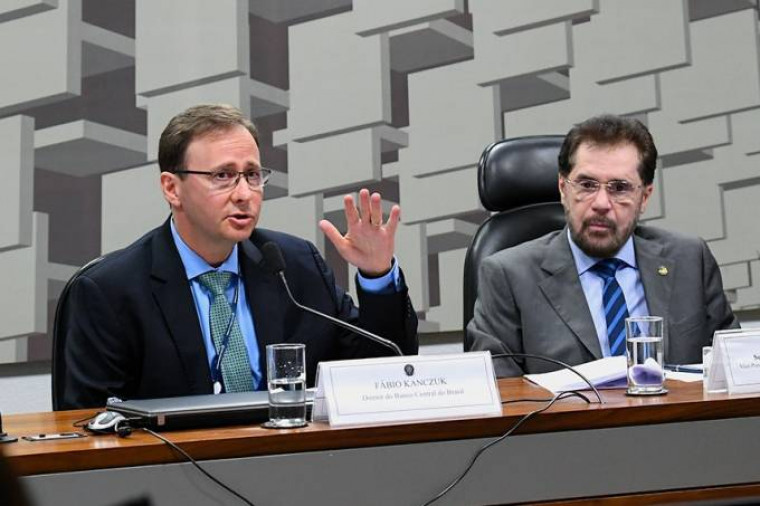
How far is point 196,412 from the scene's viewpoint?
128 centimetres

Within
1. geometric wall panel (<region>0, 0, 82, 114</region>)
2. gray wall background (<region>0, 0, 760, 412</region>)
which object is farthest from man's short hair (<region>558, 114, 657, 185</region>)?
geometric wall panel (<region>0, 0, 82, 114</region>)

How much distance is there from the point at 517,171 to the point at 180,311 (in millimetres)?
1057

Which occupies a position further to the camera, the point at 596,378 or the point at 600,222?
the point at 600,222

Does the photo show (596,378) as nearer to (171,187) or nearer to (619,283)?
(619,283)

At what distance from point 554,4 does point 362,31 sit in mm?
665

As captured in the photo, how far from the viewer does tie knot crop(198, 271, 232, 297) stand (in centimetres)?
204

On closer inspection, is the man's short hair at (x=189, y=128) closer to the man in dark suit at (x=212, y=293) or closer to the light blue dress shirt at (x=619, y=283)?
the man in dark suit at (x=212, y=293)

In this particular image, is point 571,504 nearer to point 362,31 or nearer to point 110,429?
point 110,429

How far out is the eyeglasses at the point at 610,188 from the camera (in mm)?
2471

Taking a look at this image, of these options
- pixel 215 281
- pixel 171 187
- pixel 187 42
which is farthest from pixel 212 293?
pixel 187 42

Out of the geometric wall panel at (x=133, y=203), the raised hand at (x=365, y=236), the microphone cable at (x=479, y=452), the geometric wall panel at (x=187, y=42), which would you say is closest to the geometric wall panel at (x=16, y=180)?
the geometric wall panel at (x=133, y=203)

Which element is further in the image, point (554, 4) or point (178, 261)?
point (554, 4)

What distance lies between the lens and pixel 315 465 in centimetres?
119

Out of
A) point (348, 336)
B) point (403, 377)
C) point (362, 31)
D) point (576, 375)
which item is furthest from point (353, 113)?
point (403, 377)
